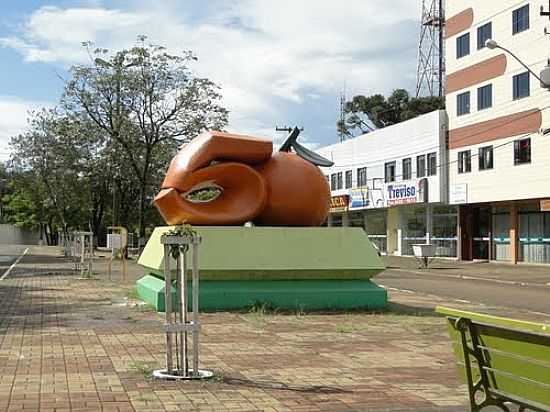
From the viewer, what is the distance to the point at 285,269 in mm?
16750

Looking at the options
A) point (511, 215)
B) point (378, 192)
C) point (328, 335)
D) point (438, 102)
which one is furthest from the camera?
point (438, 102)

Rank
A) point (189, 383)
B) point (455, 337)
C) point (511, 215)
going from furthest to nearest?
point (511, 215) → point (189, 383) → point (455, 337)

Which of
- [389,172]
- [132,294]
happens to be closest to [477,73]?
[389,172]

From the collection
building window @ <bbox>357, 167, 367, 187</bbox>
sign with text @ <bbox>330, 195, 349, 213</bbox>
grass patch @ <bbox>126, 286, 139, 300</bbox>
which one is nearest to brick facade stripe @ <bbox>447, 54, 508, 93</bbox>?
building window @ <bbox>357, 167, 367, 187</bbox>

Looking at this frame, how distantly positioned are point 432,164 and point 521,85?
30.6 feet

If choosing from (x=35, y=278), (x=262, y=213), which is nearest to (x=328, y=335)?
(x=262, y=213)

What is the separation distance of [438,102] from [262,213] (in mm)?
57471

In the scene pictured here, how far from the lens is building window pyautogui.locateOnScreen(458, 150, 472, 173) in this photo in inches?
1766

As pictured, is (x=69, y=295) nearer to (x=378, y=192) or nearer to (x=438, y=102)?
(x=378, y=192)

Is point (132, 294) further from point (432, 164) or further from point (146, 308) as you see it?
point (432, 164)

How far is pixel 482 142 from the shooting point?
43.3 metres

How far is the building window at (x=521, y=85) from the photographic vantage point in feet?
130

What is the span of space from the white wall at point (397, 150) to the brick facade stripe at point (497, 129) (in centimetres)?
144

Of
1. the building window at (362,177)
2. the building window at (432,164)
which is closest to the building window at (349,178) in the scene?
the building window at (362,177)
